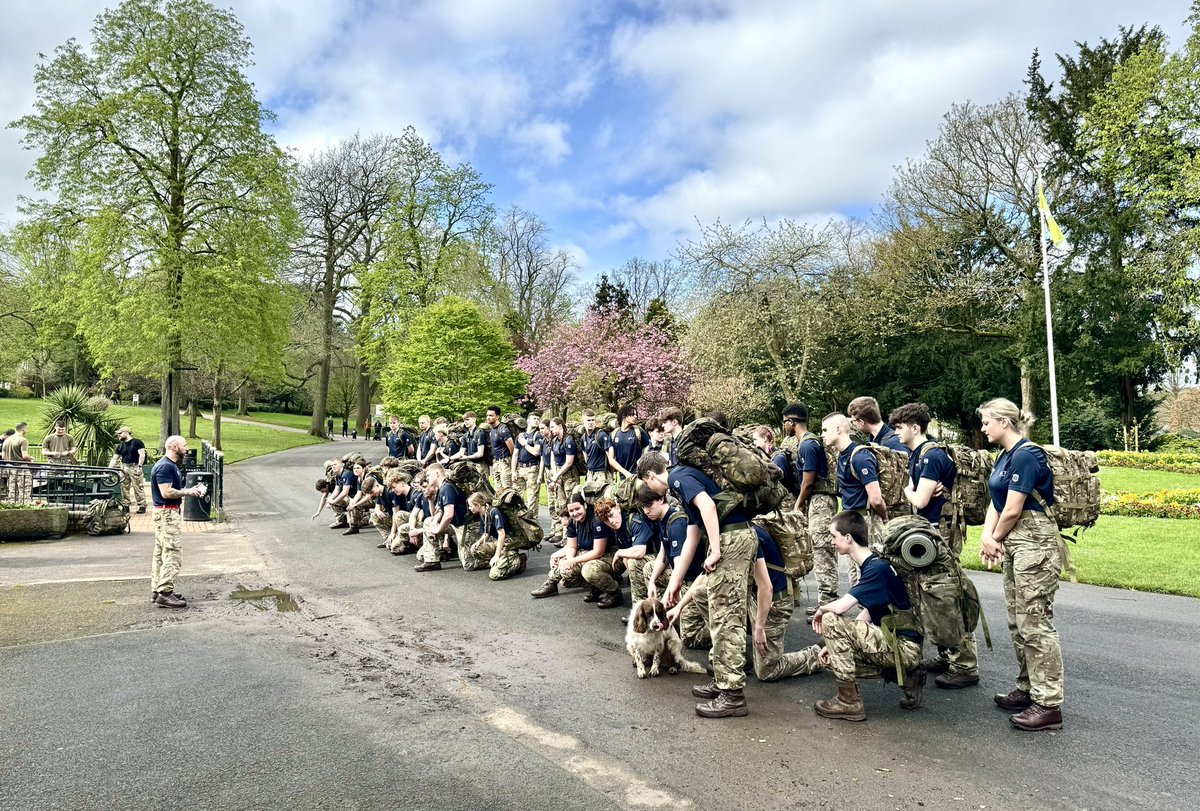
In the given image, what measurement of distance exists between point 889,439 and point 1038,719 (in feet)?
9.98

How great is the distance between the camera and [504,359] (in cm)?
3688

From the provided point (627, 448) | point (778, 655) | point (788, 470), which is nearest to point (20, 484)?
point (627, 448)

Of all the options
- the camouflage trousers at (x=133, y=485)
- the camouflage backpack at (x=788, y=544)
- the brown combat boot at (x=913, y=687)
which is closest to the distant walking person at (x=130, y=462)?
the camouflage trousers at (x=133, y=485)

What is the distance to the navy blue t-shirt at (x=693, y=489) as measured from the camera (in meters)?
5.08

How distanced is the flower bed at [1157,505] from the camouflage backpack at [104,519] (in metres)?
19.8

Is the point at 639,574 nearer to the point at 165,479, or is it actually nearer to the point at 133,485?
the point at 165,479

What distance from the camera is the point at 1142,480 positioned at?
20453 mm

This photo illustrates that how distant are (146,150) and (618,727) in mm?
32943

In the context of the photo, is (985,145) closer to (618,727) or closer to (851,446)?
(851,446)

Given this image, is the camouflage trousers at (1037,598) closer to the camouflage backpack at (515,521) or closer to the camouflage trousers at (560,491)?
the camouflage backpack at (515,521)

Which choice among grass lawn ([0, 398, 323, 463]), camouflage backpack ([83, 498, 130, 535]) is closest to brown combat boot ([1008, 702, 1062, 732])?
camouflage backpack ([83, 498, 130, 535])

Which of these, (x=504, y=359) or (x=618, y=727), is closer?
(x=618, y=727)

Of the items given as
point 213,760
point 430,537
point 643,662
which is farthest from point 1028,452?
point 430,537

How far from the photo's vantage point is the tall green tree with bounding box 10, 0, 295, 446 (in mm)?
27594
